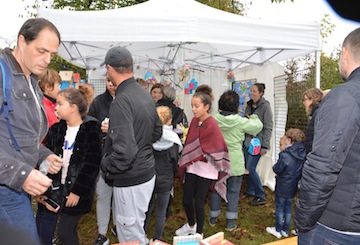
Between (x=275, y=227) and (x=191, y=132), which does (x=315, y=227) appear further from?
(x=275, y=227)

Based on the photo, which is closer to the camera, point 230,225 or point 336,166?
point 336,166

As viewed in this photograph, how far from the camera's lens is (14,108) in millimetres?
1307

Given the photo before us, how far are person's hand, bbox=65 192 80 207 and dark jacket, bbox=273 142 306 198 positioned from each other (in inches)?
83.5

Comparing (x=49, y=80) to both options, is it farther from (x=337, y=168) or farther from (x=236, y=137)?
(x=337, y=168)

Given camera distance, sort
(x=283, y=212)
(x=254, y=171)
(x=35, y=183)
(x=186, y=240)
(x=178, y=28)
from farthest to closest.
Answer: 1. (x=254, y=171)
2. (x=283, y=212)
3. (x=178, y=28)
4. (x=186, y=240)
5. (x=35, y=183)

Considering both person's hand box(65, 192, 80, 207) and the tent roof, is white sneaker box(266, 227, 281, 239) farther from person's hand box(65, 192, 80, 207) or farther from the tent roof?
person's hand box(65, 192, 80, 207)

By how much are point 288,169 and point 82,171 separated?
7.03 ft

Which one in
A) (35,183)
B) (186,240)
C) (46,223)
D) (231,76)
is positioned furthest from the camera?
(231,76)

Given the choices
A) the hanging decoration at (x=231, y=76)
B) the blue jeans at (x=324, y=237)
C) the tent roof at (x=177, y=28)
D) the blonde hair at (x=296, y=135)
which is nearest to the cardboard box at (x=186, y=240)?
the blue jeans at (x=324, y=237)

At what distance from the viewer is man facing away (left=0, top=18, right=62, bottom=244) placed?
1.24 metres

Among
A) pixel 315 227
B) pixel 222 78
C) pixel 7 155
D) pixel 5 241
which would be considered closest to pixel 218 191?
pixel 315 227

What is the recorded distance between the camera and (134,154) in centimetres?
204

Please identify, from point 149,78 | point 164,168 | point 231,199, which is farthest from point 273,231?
point 149,78

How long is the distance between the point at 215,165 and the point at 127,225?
1116 mm
